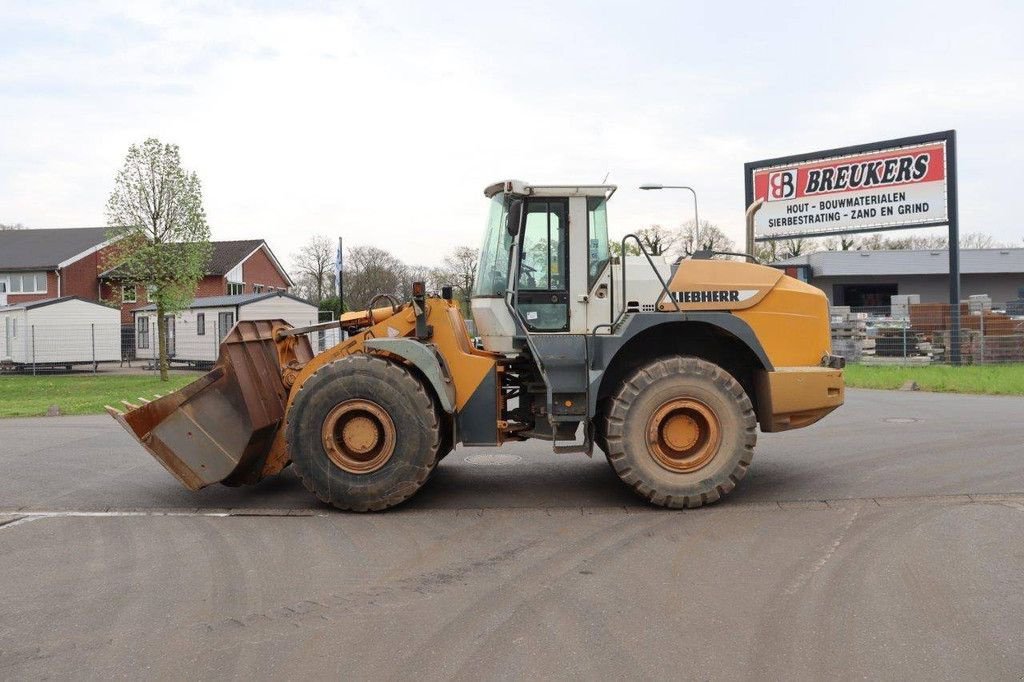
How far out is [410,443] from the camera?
7391mm

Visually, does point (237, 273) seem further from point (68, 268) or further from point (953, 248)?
point (953, 248)

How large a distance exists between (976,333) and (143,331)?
33861 millimetres

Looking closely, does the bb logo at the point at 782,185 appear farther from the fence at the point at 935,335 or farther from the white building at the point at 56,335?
the white building at the point at 56,335

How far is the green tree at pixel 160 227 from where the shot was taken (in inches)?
1064

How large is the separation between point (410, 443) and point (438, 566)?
158 centimetres

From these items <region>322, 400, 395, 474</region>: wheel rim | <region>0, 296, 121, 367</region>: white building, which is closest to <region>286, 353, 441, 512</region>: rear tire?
<region>322, 400, 395, 474</region>: wheel rim

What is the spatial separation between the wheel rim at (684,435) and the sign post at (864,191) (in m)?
19.5

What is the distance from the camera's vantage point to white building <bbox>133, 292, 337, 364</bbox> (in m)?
33.6

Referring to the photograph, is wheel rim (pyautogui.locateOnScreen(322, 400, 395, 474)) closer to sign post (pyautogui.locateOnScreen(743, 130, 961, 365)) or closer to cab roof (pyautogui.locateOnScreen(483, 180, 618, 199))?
cab roof (pyautogui.locateOnScreen(483, 180, 618, 199))

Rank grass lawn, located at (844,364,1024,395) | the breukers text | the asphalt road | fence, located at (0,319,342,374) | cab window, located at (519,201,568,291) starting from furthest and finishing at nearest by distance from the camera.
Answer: fence, located at (0,319,342,374), the breukers text, grass lawn, located at (844,364,1024,395), cab window, located at (519,201,568,291), the asphalt road

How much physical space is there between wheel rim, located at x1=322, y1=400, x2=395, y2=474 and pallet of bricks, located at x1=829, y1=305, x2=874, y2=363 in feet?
74.3

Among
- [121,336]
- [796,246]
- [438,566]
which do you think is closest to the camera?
[438,566]

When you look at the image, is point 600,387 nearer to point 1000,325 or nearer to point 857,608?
point 857,608

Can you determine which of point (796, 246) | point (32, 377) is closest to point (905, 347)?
point (32, 377)
